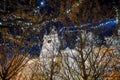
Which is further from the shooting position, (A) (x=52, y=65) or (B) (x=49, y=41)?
(B) (x=49, y=41)

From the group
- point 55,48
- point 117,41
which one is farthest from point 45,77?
point 117,41

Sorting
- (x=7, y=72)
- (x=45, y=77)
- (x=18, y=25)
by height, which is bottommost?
(x=45, y=77)

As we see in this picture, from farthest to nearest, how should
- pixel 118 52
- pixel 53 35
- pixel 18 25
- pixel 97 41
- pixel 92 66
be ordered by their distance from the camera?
pixel 53 35 → pixel 118 52 → pixel 97 41 → pixel 92 66 → pixel 18 25

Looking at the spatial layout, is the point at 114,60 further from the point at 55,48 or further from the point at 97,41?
the point at 55,48

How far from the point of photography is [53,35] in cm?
3531

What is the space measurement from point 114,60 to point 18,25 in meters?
23.7

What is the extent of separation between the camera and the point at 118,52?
29156 mm

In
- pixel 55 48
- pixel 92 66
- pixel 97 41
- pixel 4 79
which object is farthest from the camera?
pixel 55 48

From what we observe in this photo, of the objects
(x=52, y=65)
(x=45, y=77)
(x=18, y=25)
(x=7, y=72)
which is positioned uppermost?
(x=18, y=25)

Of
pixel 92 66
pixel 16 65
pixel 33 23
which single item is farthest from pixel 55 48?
pixel 33 23

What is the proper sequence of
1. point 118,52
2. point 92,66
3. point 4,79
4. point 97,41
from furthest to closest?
point 118,52 → point 97,41 → point 92,66 → point 4,79

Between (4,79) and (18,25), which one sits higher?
(18,25)

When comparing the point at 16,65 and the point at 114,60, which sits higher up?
the point at 16,65

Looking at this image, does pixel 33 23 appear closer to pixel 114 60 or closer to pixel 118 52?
pixel 114 60
